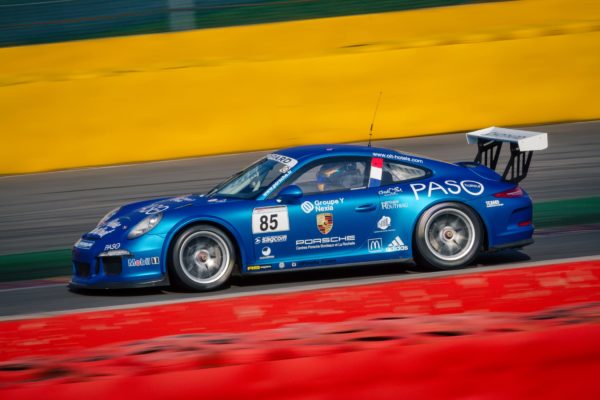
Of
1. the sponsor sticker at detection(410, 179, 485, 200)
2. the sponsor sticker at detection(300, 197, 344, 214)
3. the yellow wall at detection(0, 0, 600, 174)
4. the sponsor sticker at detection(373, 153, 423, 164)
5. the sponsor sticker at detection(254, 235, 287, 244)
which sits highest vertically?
the yellow wall at detection(0, 0, 600, 174)

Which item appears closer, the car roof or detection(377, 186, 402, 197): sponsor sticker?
detection(377, 186, 402, 197): sponsor sticker

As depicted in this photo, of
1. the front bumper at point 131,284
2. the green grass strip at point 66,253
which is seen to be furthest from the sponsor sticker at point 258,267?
the green grass strip at point 66,253

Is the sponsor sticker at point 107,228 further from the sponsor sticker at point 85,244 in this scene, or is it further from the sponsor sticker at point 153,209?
the sponsor sticker at point 153,209

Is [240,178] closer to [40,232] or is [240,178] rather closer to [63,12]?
[40,232]

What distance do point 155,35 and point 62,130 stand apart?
2636 millimetres

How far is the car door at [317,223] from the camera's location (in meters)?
8.31

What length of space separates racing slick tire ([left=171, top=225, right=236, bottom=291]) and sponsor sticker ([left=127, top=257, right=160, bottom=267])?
0.15 metres

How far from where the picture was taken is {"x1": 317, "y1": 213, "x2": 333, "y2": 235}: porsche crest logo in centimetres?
835

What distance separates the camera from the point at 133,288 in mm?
8609

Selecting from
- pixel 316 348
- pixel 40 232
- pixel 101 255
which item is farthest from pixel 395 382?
pixel 40 232

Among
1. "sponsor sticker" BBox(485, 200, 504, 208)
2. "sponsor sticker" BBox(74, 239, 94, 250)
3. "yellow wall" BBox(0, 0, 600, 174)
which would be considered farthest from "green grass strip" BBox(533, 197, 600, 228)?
"sponsor sticker" BBox(74, 239, 94, 250)

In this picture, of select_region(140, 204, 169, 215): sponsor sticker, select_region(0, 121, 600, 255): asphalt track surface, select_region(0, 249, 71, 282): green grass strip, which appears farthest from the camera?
select_region(0, 121, 600, 255): asphalt track surface

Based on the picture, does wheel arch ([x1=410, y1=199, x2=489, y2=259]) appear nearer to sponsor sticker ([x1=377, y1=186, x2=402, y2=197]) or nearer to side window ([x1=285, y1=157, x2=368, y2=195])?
sponsor sticker ([x1=377, y1=186, x2=402, y2=197])

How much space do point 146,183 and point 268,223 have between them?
17.6 feet
